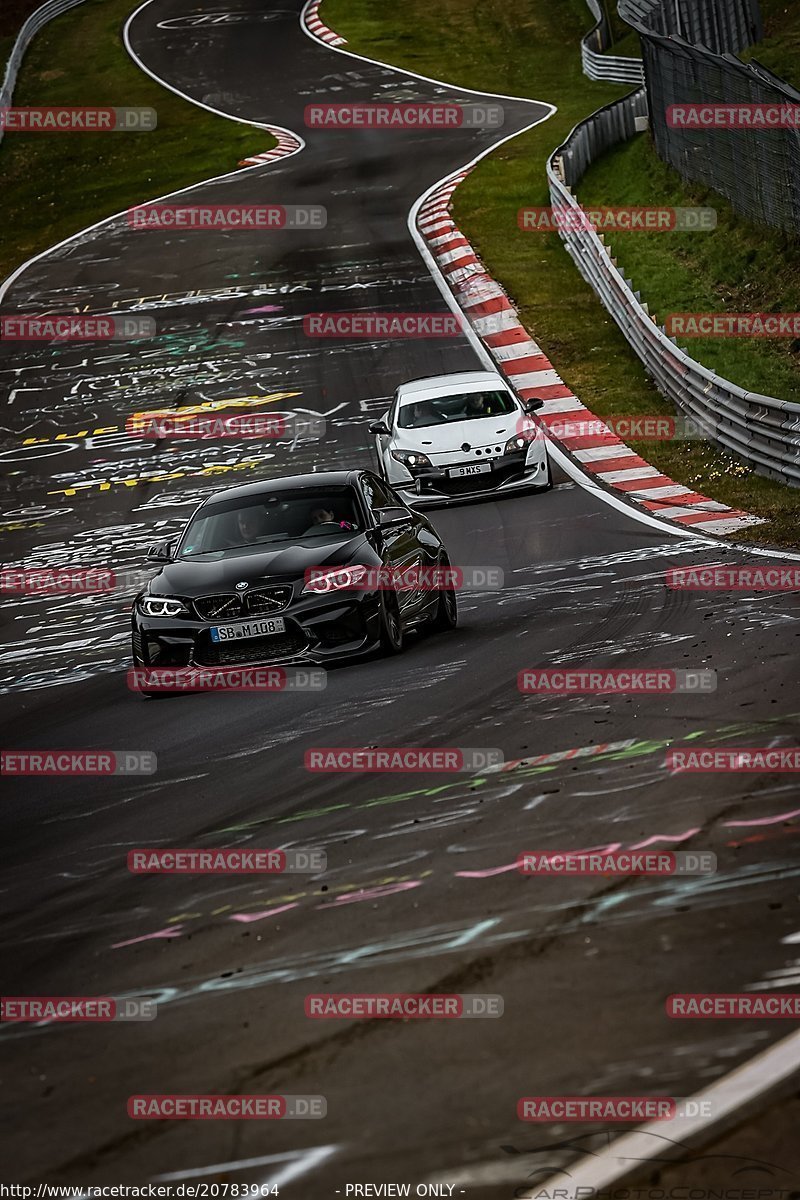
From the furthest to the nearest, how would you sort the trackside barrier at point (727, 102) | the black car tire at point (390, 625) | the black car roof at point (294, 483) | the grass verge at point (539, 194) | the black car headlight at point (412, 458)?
the trackside barrier at point (727, 102) < the black car headlight at point (412, 458) < the grass verge at point (539, 194) < the black car roof at point (294, 483) < the black car tire at point (390, 625)

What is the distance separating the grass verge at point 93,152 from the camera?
41.3 meters

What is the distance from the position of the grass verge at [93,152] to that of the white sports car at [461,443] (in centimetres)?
1887

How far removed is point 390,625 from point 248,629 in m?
1.02

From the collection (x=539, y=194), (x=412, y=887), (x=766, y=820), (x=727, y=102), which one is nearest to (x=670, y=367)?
(x=727, y=102)

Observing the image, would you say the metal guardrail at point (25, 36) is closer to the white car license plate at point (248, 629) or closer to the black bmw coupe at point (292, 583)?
the black bmw coupe at point (292, 583)

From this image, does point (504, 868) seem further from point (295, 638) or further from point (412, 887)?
point (295, 638)

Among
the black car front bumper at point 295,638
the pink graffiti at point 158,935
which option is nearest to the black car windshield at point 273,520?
the black car front bumper at point 295,638

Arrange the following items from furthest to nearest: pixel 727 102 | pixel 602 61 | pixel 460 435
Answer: pixel 602 61, pixel 727 102, pixel 460 435

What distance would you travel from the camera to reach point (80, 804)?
334 inches

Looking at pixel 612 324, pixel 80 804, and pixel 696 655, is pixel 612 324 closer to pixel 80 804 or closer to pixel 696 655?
pixel 696 655

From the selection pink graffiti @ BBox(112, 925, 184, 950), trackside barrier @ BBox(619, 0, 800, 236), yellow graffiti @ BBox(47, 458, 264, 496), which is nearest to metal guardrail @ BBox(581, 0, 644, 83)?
trackside barrier @ BBox(619, 0, 800, 236)

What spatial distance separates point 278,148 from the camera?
44.0 metres

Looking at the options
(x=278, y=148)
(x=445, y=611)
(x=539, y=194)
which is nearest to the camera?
(x=445, y=611)

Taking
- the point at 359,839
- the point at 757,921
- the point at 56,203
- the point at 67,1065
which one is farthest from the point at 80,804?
the point at 56,203
